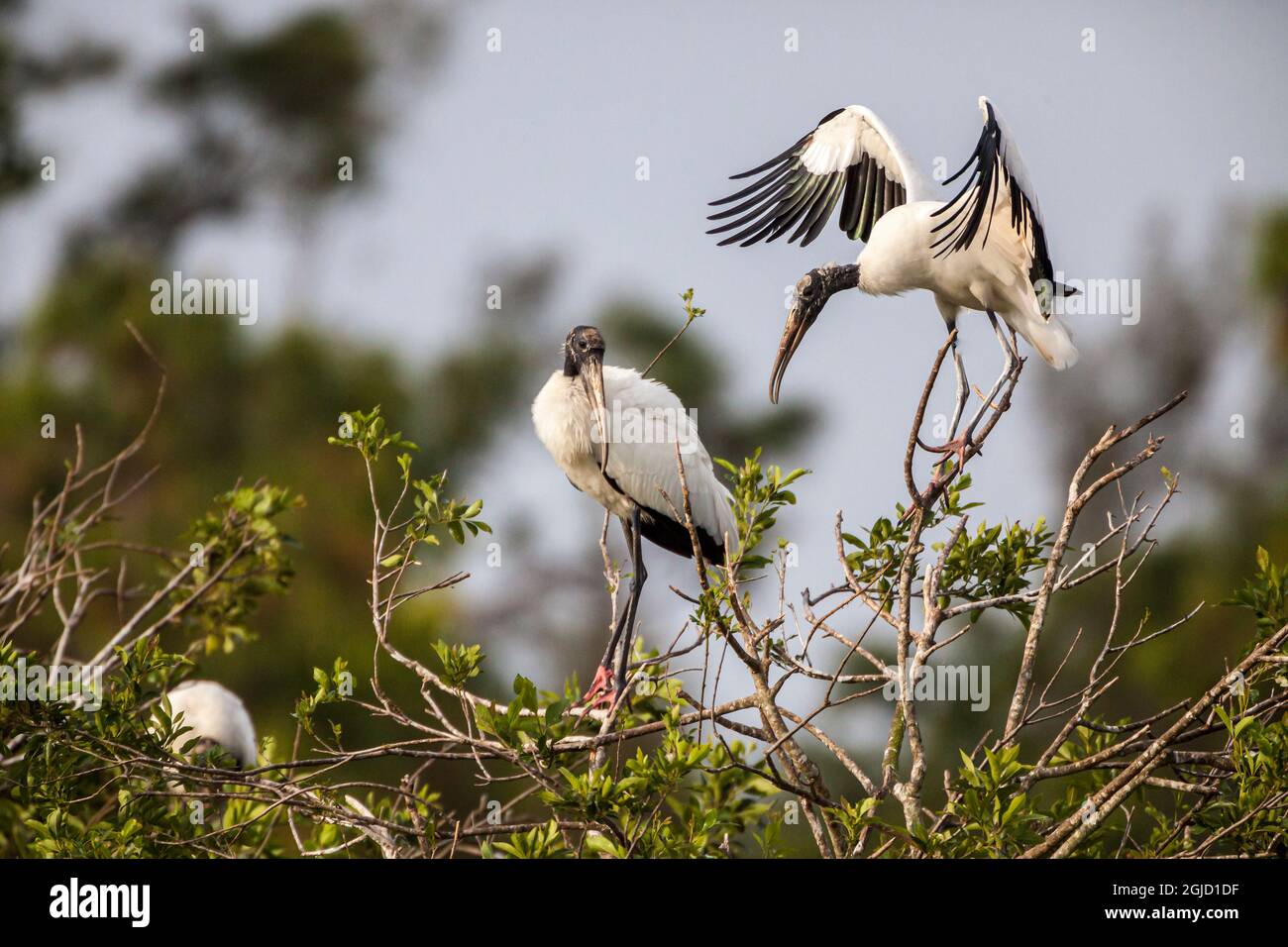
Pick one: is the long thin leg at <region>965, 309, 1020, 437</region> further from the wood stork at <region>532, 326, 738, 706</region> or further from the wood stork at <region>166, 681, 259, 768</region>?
the wood stork at <region>166, 681, 259, 768</region>

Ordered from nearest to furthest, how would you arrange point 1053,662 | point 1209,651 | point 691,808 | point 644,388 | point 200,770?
point 200,770
point 691,808
point 644,388
point 1209,651
point 1053,662

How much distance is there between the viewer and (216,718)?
5254mm

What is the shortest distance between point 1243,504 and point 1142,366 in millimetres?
2868

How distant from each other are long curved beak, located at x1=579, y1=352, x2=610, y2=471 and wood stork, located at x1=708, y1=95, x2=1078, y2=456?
0.52m

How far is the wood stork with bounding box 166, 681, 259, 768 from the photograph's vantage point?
17.2ft

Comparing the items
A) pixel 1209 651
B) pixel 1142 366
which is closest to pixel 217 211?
pixel 1142 366

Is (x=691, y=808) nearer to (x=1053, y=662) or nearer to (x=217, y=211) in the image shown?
(x=1053, y=662)

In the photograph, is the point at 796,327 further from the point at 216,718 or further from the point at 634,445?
the point at 216,718

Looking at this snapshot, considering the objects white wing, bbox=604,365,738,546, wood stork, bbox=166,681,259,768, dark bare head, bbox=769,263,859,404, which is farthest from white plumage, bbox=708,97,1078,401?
wood stork, bbox=166,681,259,768

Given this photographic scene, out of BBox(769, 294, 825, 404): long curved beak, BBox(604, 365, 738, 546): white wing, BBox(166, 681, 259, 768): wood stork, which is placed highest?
BBox(769, 294, 825, 404): long curved beak

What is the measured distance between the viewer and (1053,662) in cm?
1452

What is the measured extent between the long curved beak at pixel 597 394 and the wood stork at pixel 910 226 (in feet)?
1.71

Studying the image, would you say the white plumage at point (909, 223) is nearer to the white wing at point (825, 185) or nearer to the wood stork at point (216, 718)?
the white wing at point (825, 185)

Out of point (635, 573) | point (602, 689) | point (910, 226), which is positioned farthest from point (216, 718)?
point (910, 226)
